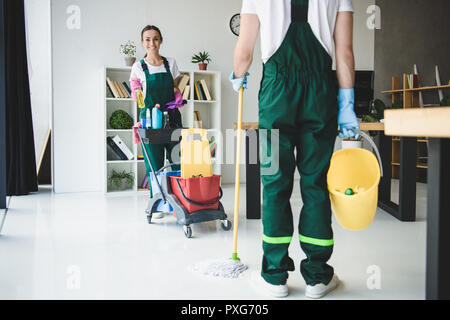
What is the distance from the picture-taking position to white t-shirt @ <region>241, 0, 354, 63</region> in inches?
73.5

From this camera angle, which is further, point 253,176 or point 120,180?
point 120,180

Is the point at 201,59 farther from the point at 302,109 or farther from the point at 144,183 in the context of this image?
the point at 302,109

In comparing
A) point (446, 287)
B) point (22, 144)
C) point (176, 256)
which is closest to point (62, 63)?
point (22, 144)

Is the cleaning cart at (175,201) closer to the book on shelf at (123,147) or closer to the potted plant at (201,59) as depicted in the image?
the book on shelf at (123,147)

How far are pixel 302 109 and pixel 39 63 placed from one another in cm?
483

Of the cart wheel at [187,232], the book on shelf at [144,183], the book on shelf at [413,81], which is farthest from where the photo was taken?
the book on shelf at [413,81]

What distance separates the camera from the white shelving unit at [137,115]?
5180 millimetres

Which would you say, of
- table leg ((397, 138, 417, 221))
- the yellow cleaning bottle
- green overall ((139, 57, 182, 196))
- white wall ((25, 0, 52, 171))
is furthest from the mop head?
white wall ((25, 0, 52, 171))

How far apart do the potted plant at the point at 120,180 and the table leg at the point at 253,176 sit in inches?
84.2

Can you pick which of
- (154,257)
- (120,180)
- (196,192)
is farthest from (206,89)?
(154,257)

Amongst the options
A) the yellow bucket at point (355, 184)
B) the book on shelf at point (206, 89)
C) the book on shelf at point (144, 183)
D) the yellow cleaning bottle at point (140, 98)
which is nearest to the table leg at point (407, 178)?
the yellow bucket at point (355, 184)

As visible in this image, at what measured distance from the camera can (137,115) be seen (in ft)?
17.8

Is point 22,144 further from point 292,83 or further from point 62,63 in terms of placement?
point 292,83
